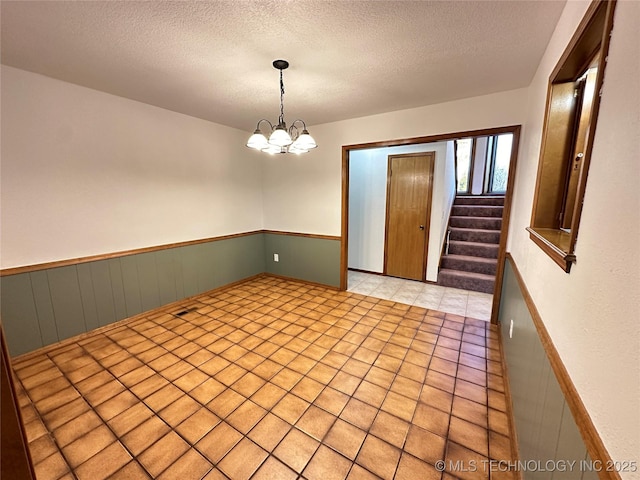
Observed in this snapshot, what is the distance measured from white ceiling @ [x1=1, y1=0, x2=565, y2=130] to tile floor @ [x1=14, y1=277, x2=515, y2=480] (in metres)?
2.36

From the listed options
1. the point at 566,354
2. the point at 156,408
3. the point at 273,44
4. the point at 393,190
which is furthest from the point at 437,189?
the point at 156,408

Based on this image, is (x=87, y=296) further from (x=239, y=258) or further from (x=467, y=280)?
(x=467, y=280)

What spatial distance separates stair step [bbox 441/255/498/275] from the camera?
404 cm

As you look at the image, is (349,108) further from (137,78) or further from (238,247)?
(238,247)

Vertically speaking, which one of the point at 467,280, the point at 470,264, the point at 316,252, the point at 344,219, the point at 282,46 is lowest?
the point at 467,280

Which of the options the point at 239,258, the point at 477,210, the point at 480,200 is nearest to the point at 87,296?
the point at 239,258

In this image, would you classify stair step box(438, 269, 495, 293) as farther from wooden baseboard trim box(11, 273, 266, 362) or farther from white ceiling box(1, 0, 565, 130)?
wooden baseboard trim box(11, 273, 266, 362)

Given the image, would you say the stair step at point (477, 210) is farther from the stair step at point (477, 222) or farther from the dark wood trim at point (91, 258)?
the dark wood trim at point (91, 258)

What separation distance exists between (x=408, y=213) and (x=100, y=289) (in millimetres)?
4125

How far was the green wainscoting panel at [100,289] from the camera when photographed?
2.23 m

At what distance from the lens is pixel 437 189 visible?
4086 millimetres

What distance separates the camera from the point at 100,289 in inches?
106

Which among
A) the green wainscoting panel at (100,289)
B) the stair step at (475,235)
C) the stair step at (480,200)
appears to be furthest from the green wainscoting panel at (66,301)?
the stair step at (480,200)

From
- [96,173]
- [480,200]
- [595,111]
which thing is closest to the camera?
[595,111]
